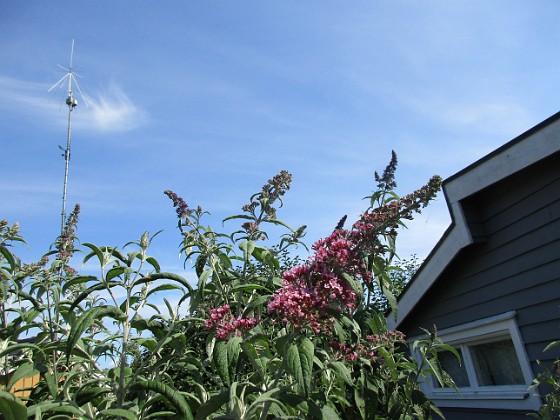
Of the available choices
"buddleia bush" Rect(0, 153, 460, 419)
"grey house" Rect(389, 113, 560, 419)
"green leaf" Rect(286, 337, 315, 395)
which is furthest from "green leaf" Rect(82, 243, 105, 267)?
"grey house" Rect(389, 113, 560, 419)

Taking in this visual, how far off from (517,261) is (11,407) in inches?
183

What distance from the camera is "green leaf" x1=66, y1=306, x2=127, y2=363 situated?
159 cm

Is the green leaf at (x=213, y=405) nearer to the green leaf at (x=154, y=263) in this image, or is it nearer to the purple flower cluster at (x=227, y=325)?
the purple flower cluster at (x=227, y=325)

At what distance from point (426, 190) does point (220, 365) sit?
4.17ft

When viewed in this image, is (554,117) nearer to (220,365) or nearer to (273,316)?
(273,316)

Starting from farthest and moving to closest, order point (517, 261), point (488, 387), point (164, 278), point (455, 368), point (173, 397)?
1. point (455, 368)
2. point (488, 387)
3. point (517, 261)
4. point (164, 278)
5. point (173, 397)

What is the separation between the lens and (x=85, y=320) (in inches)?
65.2

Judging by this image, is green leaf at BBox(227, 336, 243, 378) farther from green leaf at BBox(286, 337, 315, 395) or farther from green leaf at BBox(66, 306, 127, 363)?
green leaf at BBox(66, 306, 127, 363)

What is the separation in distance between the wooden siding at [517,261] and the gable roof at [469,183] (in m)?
0.21

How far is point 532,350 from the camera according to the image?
4.15 m

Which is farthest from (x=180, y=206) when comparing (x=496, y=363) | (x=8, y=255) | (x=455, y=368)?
A: (x=455, y=368)

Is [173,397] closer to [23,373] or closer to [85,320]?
[85,320]

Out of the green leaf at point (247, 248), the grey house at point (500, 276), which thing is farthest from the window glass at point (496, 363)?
the green leaf at point (247, 248)

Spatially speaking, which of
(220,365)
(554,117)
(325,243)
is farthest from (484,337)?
(220,365)
